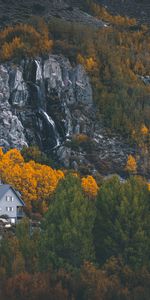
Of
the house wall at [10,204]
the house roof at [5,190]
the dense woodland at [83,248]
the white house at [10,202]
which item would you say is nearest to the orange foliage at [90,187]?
the house roof at [5,190]

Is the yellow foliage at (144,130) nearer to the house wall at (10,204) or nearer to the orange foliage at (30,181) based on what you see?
the orange foliage at (30,181)

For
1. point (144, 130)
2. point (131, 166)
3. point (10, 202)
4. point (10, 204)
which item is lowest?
point (131, 166)

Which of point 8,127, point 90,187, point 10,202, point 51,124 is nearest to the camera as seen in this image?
point 10,202

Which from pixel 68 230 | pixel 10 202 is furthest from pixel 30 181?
pixel 68 230

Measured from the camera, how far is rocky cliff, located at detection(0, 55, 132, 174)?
15962cm

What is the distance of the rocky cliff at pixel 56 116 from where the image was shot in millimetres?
159625

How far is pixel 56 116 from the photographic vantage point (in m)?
169

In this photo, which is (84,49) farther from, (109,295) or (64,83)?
(109,295)

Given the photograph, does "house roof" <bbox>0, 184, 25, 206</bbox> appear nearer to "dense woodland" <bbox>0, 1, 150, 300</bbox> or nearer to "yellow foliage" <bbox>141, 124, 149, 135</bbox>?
"dense woodland" <bbox>0, 1, 150, 300</bbox>

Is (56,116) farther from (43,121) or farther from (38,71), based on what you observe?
(38,71)

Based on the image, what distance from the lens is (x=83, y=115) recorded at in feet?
568

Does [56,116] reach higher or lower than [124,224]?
higher

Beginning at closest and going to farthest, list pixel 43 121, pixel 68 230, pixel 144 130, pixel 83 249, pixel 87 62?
1. pixel 83 249
2. pixel 68 230
3. pixel 43 121
4. pixel 144 130
5. pixel 87 62

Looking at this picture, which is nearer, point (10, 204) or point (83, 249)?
point (83, 249)
